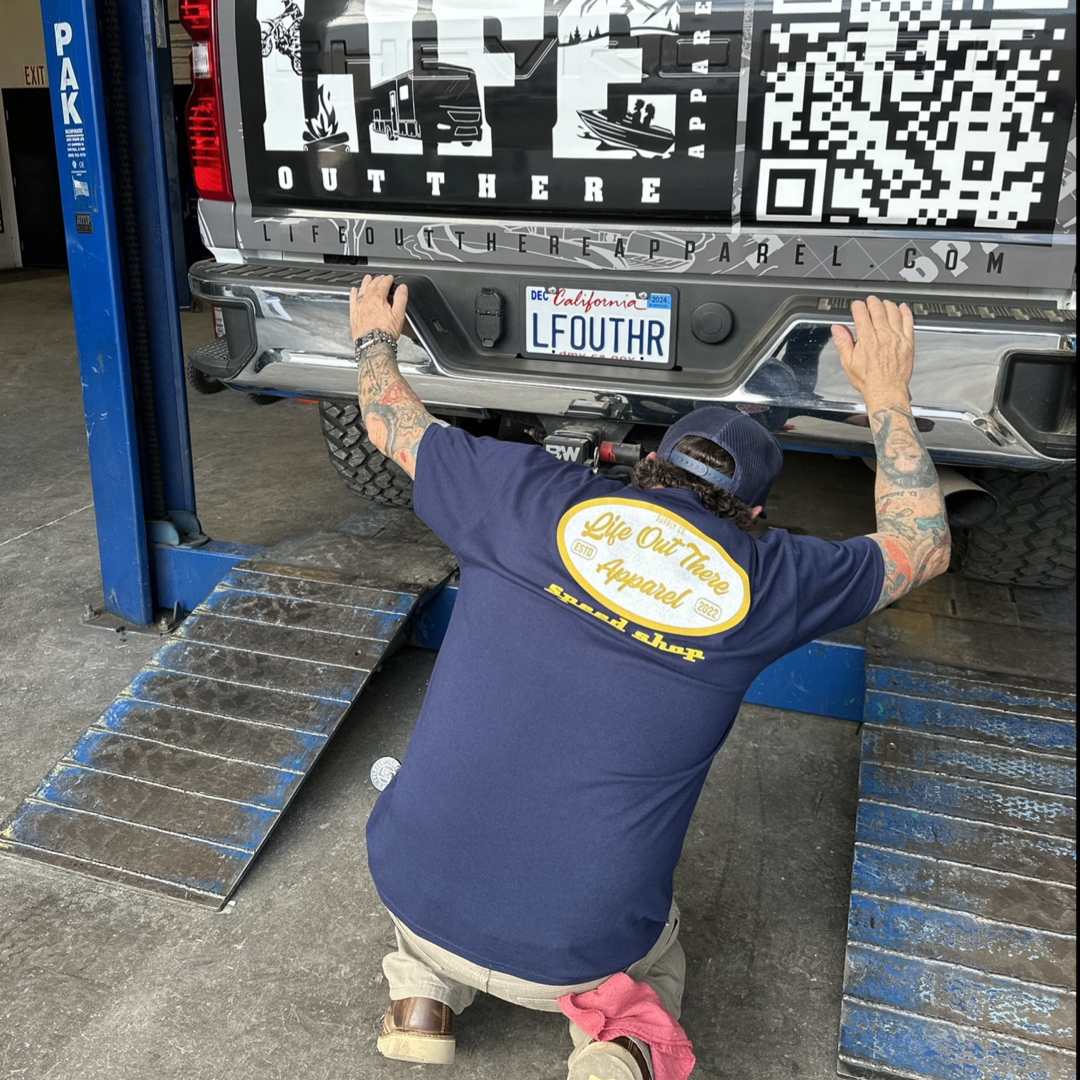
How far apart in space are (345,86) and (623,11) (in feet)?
2.62

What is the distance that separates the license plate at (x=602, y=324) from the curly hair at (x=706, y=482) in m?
1.04

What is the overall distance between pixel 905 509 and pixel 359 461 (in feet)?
8.31

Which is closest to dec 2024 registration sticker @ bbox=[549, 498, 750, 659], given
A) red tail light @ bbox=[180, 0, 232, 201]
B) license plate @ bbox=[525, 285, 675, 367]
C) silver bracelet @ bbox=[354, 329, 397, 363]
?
silver bracelet @ bbox=[354, 329, 397, 363]

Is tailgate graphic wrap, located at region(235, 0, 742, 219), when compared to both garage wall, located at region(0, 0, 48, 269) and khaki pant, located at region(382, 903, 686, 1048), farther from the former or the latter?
garage wall, located at region(0, 0, 48, 269)

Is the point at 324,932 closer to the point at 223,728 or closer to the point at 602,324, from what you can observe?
the point at 223,728

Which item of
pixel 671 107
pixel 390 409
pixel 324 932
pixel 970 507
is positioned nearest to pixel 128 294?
pixel 390 409

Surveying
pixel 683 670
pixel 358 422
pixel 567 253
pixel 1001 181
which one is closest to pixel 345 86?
pixel 567 253

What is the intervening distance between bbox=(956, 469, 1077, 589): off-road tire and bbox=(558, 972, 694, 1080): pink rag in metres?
2.10

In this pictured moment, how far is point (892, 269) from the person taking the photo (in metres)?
2.71

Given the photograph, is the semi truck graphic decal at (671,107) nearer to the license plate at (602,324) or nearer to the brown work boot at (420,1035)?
the license plate at (602,324)

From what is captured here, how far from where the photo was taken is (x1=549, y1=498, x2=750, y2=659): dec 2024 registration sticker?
172 cm

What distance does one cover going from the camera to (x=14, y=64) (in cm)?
1381

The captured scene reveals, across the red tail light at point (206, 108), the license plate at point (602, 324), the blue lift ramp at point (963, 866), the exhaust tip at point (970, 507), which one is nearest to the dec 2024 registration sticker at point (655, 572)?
the blue lift ramp at point (963, 866)

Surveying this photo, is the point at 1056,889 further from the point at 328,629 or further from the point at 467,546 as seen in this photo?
the point at 328,629
